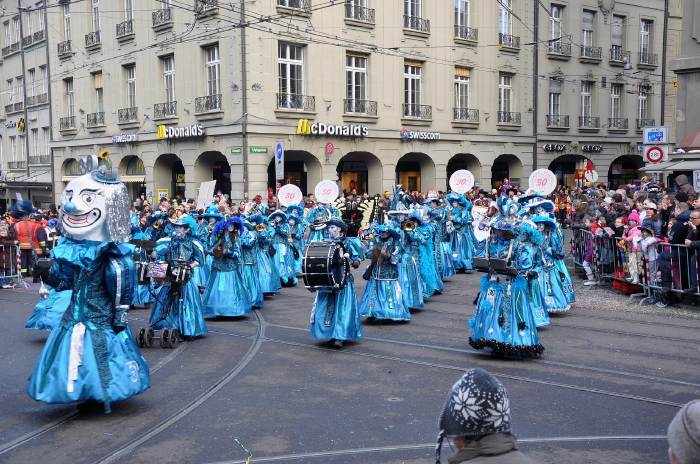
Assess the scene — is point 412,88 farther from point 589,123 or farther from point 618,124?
point 618,124

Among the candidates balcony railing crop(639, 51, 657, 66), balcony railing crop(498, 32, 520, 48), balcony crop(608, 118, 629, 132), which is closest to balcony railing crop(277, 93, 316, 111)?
balcony railing crop(498, 32, 520, 48)

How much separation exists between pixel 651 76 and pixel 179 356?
39.3 metres

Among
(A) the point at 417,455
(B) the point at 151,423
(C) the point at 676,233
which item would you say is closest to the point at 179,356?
(B) the point at 151,423

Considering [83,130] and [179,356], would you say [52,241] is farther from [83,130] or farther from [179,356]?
[83,130]

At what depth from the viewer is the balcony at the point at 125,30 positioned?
102ft

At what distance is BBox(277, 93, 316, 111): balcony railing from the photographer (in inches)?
1065

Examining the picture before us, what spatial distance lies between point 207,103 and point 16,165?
73.4ft

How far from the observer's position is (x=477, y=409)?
2.76 metres

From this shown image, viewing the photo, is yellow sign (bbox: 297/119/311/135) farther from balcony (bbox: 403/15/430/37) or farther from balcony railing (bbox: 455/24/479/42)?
balcony railing (bbox: 455/24/479/42)

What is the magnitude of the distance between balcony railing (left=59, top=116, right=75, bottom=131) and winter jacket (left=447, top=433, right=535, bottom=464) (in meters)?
36.8

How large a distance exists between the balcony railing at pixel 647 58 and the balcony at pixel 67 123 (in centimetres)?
3132

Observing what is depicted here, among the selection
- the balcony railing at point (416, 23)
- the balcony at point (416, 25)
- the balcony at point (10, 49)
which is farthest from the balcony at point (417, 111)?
the balcony at point (10, 49)

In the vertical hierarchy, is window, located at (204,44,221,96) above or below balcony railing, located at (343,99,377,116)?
above

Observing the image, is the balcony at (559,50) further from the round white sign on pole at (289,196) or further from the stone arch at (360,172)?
the round white sign on pole at (289,196)
